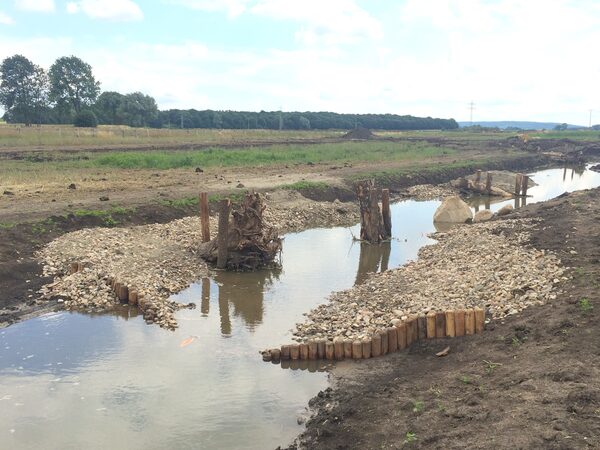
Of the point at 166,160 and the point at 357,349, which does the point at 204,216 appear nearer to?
the point at 357,349

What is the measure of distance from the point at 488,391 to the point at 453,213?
865 inches

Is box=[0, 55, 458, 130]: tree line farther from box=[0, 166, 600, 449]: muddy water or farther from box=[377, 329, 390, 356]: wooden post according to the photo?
box=[377, 329, 390, 356]: wooden post

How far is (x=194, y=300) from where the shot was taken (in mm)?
16750

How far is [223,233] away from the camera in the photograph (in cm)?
1902

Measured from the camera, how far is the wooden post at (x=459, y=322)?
1184 centimetres

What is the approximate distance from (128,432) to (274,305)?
720 cm

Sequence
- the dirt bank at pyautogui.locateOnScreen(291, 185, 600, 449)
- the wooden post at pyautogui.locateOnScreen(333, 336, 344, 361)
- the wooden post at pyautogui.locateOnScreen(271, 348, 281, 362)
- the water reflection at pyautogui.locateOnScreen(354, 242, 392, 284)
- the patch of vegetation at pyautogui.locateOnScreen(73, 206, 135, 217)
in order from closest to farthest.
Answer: the dirt bank at pyautogui.locateOnScreen(291, 185, 600, 449) → the wooden post at pyautogui.locateOnScreen(333, 336, 344, 361) → the wooden post at pyautogui.locateOnScreen(271, 348, 281, 362) → the water reflection at pyautogui.locateOnScreen(354, 242, 392, 284) → the patch of vegetation at pyautogui.locateOnScreen(73, 206, 135, 217)

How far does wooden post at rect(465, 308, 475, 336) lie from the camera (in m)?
11.8

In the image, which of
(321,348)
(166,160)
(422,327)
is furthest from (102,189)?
(422,327)

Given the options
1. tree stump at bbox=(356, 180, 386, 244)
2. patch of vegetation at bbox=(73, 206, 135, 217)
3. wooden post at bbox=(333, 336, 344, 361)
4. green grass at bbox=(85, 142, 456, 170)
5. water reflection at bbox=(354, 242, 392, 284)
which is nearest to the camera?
wooden post at bbox=(333, 336, 344, 361)

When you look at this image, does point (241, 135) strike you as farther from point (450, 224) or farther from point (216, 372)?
point (216, 372)

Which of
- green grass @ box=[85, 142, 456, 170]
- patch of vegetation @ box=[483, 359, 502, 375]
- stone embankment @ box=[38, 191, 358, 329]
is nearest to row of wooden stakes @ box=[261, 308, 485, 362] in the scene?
patch of vegetation @ box=[483, 359, 502, 375]

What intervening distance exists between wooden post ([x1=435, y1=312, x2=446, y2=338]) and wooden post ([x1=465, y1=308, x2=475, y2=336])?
0.45m

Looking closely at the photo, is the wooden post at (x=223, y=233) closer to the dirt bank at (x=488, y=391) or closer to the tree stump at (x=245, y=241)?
the tree stump at (x=245, y=241)
